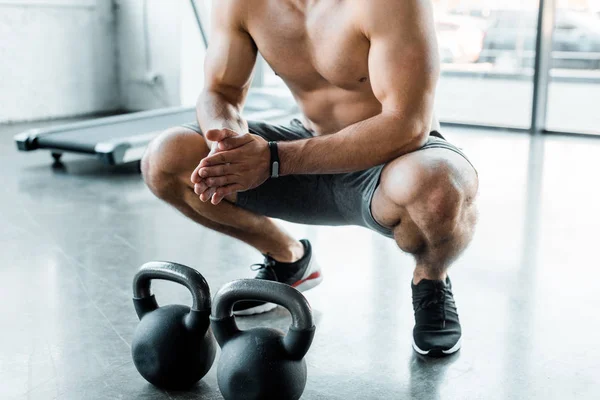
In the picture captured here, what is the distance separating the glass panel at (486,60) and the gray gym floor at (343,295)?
2156mm

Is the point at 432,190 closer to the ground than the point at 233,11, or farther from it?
closer to the ground

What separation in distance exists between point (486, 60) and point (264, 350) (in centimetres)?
500

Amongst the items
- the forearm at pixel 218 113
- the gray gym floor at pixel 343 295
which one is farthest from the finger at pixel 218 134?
the gray gym floor at pixel 343 295

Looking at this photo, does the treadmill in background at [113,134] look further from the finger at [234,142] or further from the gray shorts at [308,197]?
the finger at [234,142]

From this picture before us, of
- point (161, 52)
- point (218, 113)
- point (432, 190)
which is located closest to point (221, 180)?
point (218, 113)

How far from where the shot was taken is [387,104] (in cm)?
162

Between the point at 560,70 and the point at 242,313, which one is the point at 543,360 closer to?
the point at 242,313

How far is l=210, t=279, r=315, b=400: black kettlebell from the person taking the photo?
133 centimetres

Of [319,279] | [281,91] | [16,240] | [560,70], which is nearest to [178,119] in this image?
[281,91]

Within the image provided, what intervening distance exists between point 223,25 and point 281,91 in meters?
3.37

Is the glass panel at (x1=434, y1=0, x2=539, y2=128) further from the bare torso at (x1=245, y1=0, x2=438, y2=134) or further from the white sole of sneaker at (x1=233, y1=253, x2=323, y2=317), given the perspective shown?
the bare torso at (x1=245, y1=0, x2=438, y2=134)

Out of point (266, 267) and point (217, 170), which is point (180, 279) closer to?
point (217, 170)

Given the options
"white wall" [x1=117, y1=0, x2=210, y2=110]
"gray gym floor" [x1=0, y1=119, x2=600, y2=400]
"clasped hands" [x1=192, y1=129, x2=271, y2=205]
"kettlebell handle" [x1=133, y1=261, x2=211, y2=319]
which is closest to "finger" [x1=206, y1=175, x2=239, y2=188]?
"clasped hands" [x1=192, y1=129, x2=271, y2=205]

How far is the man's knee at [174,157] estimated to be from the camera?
188 cm
